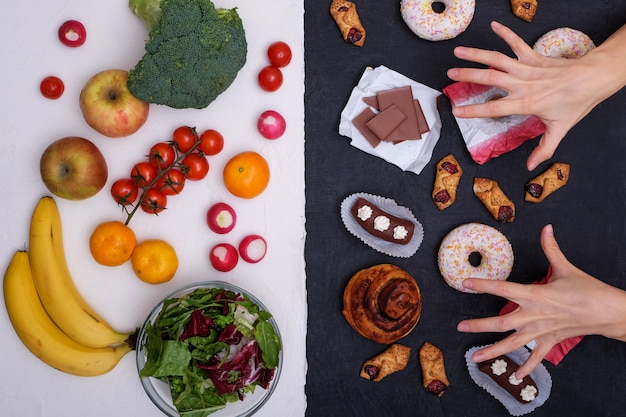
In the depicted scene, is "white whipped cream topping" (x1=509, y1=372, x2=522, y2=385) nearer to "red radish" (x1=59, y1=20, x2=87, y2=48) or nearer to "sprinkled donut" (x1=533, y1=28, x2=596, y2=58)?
"sprinkled donut" (x1=533, y1=28, x2=596, y2=58)

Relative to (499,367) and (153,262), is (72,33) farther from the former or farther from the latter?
(499,367)

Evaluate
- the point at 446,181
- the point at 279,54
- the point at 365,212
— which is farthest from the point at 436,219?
the point at 279,54

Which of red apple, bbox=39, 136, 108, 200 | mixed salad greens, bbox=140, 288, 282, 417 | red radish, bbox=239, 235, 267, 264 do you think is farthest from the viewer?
red radish, bbox=239, 235, 267, 264

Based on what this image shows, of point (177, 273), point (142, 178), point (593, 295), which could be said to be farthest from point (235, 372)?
point (593, 295)

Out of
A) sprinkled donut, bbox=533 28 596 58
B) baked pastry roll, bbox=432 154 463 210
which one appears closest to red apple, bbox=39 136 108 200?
baked pastry roll, bbox=432 154 463 210

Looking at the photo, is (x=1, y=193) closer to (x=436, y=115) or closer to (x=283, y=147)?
(x=283, y=147)

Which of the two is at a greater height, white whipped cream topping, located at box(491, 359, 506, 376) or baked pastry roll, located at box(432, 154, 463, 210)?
baked pastry roll, located at box(432, 154, 463, 210)
